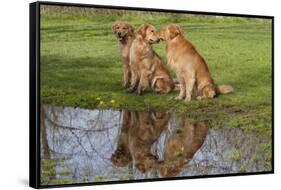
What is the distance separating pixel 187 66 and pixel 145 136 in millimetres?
749

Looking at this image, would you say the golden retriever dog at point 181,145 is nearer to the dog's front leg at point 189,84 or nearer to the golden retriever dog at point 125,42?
the dog's front leg at point 189,84

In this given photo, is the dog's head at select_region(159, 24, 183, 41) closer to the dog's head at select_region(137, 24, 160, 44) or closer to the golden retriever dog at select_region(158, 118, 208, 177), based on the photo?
the dog's head at select_region(137, 24, 160, 44)

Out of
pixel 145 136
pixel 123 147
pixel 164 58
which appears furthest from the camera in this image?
pixel 164 58

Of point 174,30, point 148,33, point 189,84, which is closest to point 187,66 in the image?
point 189,84

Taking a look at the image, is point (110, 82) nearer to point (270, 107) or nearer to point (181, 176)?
point (181, 176)

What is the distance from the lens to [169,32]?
22.9ft

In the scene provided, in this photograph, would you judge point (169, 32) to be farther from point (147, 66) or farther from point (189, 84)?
point (189, 84)

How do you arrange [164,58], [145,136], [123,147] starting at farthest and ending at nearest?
[164,58], [145,136], [123,147]

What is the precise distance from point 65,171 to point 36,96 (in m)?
0.68

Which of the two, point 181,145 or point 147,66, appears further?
point 181,145

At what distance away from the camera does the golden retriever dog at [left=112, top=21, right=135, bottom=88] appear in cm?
675

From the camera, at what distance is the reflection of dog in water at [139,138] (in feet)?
22.1

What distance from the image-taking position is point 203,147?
7094mm

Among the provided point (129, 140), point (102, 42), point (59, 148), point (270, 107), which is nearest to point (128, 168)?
point (129, 140)
